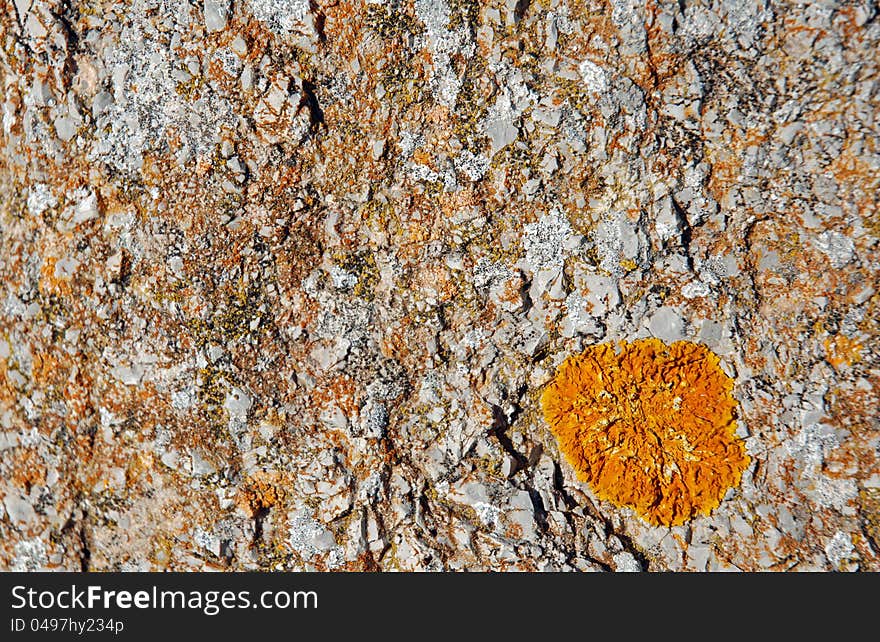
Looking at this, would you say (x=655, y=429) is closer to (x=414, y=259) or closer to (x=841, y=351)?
(x=841, y=351)

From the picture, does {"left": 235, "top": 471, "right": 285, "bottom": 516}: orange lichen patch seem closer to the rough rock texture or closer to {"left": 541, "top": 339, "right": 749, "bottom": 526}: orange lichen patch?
the rough rock texture

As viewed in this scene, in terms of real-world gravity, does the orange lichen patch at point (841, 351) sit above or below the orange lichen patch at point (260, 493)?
above

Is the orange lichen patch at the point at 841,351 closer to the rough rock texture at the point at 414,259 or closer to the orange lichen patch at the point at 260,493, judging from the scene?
the rough rock texture at the point at 414,259

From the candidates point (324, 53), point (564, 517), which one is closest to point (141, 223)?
point (324, 53)

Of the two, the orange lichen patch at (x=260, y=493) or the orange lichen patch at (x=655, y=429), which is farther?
the orange lichen patch at (x=260, y=493)

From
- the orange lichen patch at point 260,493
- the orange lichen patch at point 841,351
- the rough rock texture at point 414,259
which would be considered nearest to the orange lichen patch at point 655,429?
the rough rock texture at point 414,259

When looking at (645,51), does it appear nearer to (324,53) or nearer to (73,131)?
(324,53)
